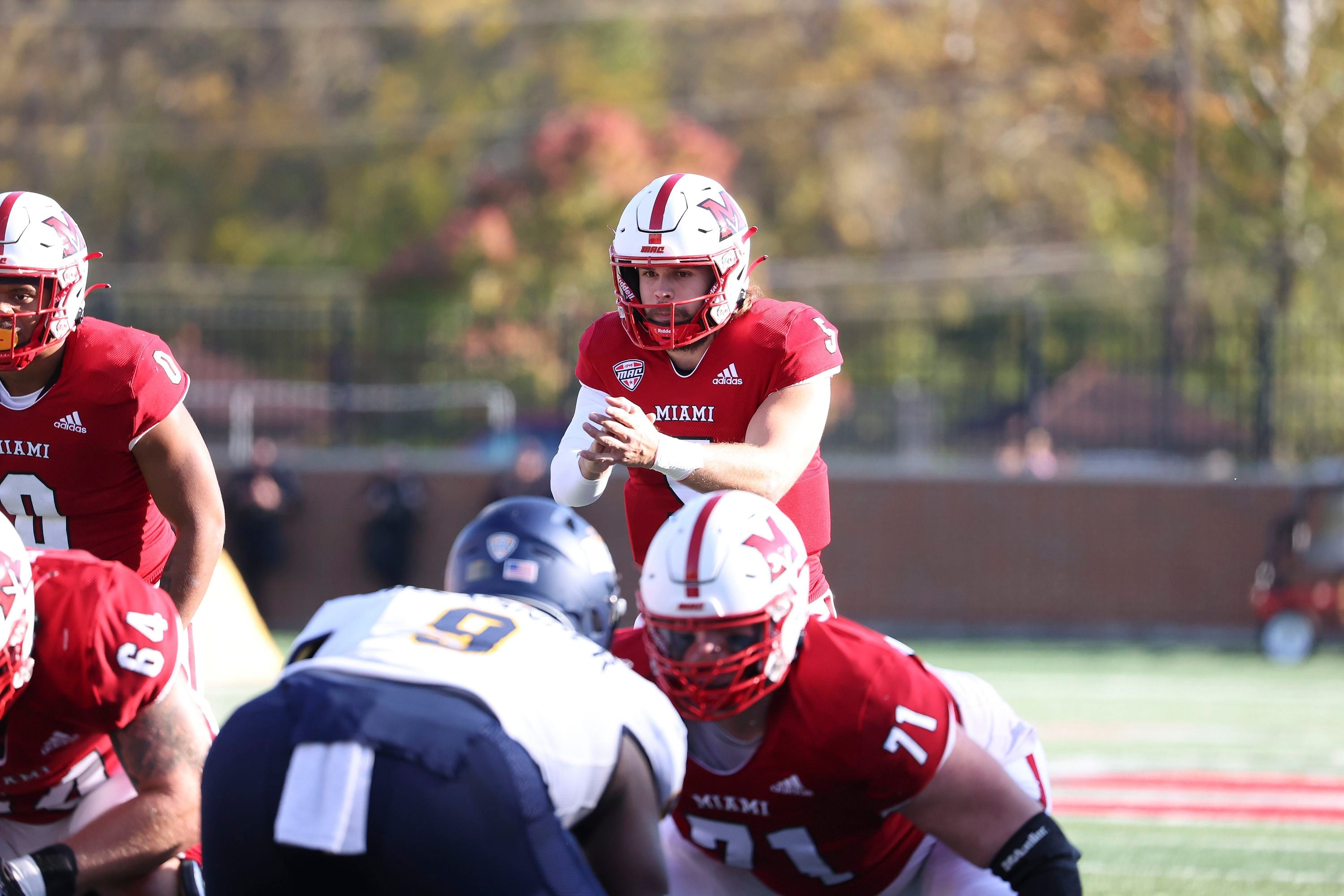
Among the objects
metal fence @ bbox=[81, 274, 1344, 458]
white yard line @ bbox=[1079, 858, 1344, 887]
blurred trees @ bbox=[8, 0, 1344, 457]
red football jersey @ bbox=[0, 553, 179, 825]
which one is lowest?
white yard line @ bbox=[1079, 858, 1344, 887]

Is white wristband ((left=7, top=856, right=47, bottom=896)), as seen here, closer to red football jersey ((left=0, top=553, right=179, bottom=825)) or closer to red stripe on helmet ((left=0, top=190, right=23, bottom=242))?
red football jersey ((left=0, top=553, right=179, bottom=825))

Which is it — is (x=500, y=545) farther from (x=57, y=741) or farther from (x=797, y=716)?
(x=57, y=741)

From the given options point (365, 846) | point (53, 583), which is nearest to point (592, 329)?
point (53, 583)

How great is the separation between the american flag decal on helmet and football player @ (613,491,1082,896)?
1012mm

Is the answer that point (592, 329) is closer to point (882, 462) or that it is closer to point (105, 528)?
point (105, 528)

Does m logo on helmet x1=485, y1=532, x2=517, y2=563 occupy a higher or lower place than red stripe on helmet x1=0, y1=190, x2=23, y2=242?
lower

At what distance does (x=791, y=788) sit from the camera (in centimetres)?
333

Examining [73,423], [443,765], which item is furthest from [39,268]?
[443,765]

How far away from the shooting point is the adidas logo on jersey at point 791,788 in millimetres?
3311

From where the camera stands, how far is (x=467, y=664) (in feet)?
9.40

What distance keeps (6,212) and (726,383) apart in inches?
76.3

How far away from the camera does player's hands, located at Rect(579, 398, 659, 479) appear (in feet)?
12.5

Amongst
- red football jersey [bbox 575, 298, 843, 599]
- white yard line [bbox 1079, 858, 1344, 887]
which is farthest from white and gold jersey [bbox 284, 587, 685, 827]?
white yard line [bbox 1079, 858, 1344, 887]

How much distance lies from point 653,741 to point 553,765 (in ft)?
0.71
